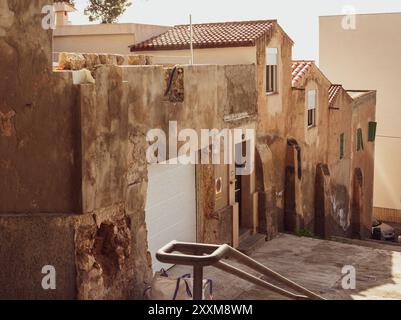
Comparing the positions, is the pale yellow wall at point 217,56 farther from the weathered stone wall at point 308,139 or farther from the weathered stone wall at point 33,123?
the weathered stone wall at point 33,123

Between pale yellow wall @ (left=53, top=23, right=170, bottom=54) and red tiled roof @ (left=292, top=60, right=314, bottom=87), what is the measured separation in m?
4.64

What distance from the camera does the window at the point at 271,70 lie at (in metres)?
17.7

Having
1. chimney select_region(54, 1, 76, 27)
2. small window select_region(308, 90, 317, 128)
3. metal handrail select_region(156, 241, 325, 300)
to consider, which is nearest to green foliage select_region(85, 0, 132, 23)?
chimney select_region(54, 1, 76, 27)

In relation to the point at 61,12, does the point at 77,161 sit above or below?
below

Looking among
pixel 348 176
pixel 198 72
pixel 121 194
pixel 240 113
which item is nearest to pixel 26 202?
pixel 121 194

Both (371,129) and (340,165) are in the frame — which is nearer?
(340,165)

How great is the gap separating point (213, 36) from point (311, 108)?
529 cm

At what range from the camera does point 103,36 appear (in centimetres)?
2028

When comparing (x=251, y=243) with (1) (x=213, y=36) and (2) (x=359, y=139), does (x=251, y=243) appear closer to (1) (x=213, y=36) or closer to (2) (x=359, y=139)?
(1) (x=213, y=36)

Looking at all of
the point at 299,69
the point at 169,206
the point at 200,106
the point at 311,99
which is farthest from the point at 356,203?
the point at 169,206

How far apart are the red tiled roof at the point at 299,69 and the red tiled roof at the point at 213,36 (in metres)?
2.44

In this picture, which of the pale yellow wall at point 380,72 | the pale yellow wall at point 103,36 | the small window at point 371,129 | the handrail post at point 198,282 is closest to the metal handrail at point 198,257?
the handrail post at point 198,282

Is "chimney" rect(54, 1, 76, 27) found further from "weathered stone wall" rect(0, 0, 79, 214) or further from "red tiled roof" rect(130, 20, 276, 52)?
"weathered stone wall" rect(0, 0, 79, 214)

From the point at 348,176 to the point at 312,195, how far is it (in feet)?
16.3
